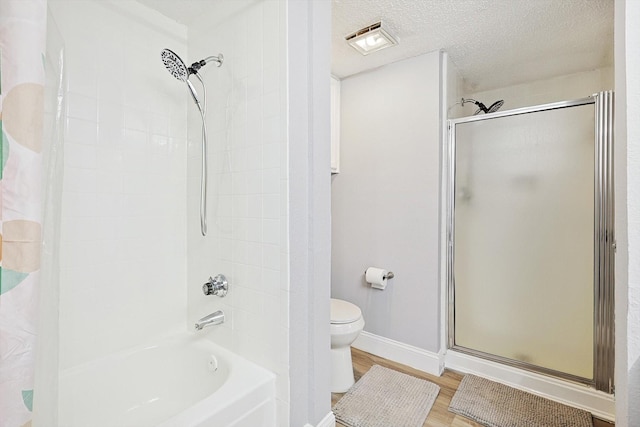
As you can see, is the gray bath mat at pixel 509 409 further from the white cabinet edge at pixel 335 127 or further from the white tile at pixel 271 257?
the white cabinet edge at pixel 335 127

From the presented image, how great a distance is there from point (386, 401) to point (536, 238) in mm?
1408

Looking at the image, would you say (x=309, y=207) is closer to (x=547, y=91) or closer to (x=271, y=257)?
(x=271, y=257)

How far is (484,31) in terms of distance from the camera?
6.22ft

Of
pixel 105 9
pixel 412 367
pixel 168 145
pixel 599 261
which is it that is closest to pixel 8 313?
pixel 168 145

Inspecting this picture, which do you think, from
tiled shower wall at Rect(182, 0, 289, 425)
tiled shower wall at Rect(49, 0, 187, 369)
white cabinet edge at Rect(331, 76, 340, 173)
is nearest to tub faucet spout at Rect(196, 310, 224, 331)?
tiled shower wall at Rect(182, 0, 289, 425)

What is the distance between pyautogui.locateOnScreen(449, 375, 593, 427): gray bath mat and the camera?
1628 mm

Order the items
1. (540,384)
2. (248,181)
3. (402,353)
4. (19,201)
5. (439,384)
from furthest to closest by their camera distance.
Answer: (402,353), (439,384), (540,384), (248,181), (19,201)

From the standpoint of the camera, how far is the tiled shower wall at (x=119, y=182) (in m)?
Result: 1.33

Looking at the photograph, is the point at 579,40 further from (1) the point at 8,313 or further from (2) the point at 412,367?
(1) the point at 8,313

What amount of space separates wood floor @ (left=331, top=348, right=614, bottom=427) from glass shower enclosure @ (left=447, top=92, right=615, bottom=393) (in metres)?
0.26

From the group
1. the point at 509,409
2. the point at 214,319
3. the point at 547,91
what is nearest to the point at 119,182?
the point at 214,319

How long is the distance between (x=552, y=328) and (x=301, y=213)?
1855 millimetres

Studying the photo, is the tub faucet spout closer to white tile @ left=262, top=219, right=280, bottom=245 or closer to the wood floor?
white tile @ left=262, top=219, right=280, bottom=245

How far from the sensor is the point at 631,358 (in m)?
0.91
